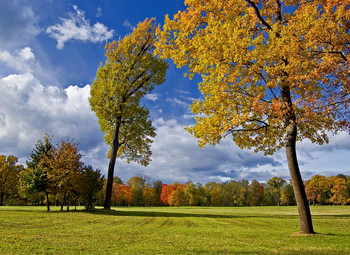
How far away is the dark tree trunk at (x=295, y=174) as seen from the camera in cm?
1073

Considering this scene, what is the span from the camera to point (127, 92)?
25719 mm

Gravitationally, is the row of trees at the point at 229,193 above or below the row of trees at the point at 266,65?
below

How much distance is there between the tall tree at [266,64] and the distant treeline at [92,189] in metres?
16.4

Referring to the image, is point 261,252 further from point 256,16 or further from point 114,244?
point 256,16

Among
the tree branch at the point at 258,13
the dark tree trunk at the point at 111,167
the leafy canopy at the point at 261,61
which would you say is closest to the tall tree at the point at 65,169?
the dark tree trunk at the point at 111,167

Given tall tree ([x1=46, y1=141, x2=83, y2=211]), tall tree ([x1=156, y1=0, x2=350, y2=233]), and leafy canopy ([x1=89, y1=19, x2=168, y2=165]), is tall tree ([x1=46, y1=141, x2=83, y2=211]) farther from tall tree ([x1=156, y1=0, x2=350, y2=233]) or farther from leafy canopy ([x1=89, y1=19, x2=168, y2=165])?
tall tree ([x1=156, y1=0, x2=350, y2=233])

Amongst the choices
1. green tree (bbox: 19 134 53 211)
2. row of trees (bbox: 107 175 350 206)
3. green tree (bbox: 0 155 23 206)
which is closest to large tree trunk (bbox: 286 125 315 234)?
green tree (bbox: 19 134 53 211)

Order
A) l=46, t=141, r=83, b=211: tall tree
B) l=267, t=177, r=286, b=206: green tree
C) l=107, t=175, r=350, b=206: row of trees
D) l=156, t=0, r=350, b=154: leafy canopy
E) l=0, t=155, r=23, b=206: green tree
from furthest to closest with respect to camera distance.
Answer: l=267, t=177, r=286, b=206: green tree
l=107, t=175, r=350, b=206: row of trees
l=0, t=155, r=23, b=206: green tree
l=46, t=141, r=83, b=211: tall tree
l=156, t=0, r=350, b=154: leafy canopy

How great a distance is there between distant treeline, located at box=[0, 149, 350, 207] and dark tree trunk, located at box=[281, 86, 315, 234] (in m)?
18.6

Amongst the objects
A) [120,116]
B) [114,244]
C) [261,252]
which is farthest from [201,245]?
[120,116]

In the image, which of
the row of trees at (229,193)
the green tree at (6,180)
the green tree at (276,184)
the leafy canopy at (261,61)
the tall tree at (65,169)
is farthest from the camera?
the green tree at (276,184)

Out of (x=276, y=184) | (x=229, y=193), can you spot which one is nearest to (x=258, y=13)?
(x=229, y=193)

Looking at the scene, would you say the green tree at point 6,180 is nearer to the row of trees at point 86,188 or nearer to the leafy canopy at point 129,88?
the row of trees at point 86,188

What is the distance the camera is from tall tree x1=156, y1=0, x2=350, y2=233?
29.0 ft
